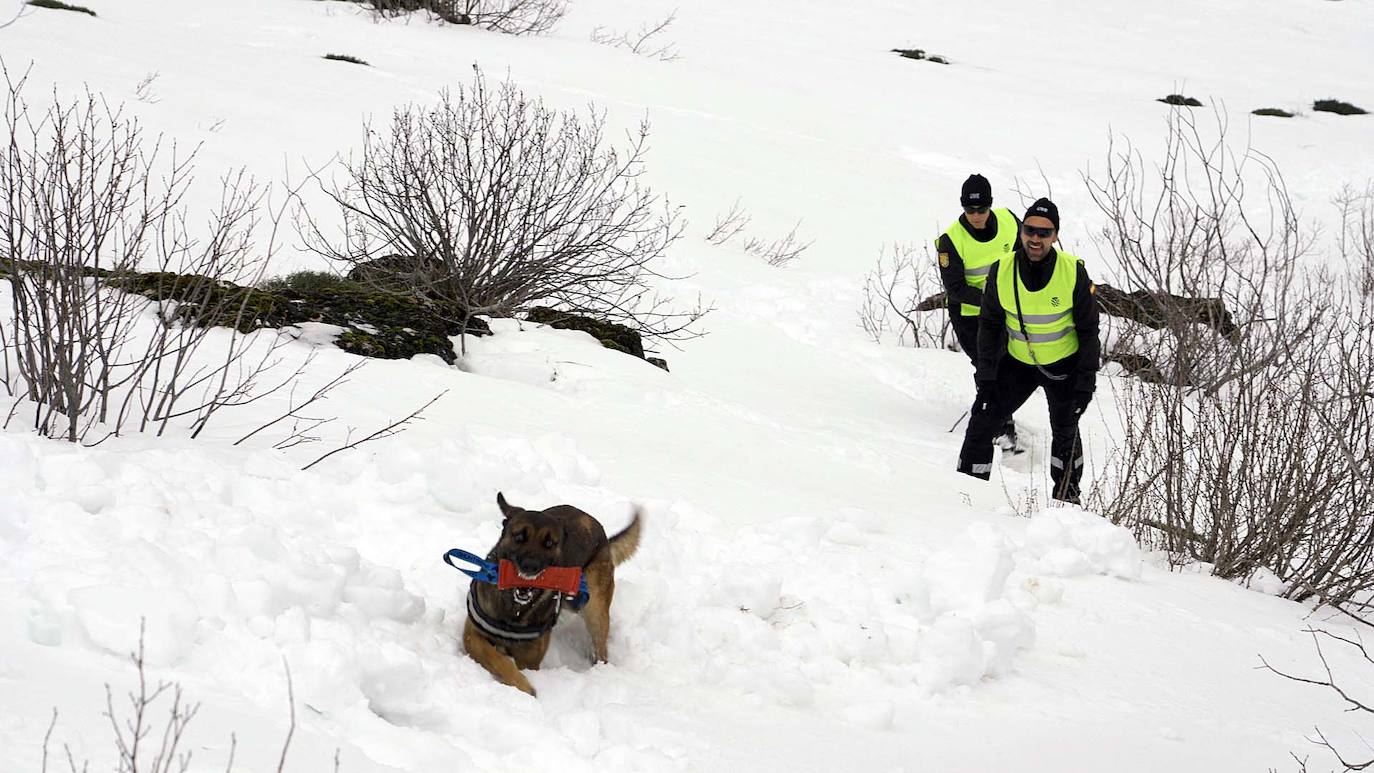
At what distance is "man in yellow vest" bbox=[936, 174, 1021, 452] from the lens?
8383 mm

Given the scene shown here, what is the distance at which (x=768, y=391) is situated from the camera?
36.4 feet

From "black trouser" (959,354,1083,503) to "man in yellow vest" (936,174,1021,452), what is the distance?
1.00 metres

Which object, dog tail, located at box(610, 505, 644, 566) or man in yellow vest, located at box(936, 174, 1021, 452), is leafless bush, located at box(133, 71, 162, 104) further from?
dog tail, located at box(610, 505, 644, 566)

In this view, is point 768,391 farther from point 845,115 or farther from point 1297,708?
point 845,115

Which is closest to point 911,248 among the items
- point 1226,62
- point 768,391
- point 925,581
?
point 768,391

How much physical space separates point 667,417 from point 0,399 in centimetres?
382

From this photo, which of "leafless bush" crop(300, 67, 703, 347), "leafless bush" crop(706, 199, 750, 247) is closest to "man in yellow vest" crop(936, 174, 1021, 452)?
"leafless bush" crop(300, 67, 703, 347)

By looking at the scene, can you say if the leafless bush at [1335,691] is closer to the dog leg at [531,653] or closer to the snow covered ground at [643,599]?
the snow covered ground at [643,599]

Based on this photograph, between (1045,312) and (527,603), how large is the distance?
413 centimetres

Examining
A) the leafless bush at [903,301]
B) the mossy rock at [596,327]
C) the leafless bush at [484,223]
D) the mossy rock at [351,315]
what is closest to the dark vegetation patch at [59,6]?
the leafless bush at [484,223]

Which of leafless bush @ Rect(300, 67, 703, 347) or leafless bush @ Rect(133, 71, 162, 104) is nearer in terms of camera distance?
leafless bush @ Rect(300, 67, 703, 347)

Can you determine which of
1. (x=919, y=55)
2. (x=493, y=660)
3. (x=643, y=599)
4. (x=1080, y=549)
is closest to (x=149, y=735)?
(x=493, y=660)

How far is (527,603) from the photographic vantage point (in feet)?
11.9

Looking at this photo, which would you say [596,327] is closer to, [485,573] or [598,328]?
[598,328]
